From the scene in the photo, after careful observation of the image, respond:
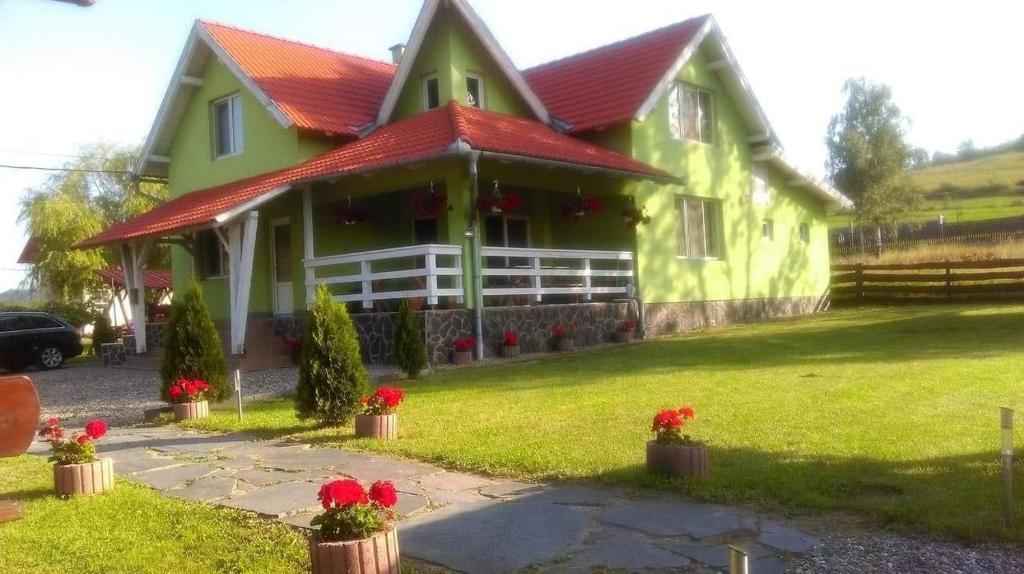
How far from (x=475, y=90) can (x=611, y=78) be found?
3.35m

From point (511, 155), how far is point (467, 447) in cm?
810

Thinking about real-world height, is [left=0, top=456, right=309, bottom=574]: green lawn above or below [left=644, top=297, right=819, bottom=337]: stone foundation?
below

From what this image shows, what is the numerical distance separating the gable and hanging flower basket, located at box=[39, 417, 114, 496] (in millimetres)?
12629

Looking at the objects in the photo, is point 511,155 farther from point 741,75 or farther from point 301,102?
point 741,75

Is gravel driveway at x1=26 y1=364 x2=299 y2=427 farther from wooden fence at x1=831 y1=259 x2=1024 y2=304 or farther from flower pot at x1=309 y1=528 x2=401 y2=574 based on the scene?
wooden fence at x1=831 y1=259 x2=1024 y2=304

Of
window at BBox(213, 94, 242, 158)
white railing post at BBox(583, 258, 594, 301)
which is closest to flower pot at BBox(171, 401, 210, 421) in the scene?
white railing post at BBox(583, 258, 594, 301)

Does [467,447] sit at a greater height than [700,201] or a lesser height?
lesser

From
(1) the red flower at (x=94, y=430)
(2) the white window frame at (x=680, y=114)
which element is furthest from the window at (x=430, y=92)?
(1) the red flower at (x=94, y=430)

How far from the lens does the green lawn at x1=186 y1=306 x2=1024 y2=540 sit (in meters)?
5.97

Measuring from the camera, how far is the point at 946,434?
24.2 feet

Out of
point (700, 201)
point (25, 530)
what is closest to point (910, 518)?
point (25, 530)

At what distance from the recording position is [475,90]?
19.1 meters

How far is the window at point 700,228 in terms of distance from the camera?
20.9m

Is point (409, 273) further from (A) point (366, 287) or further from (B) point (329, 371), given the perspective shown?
(B) point (329, 371)
